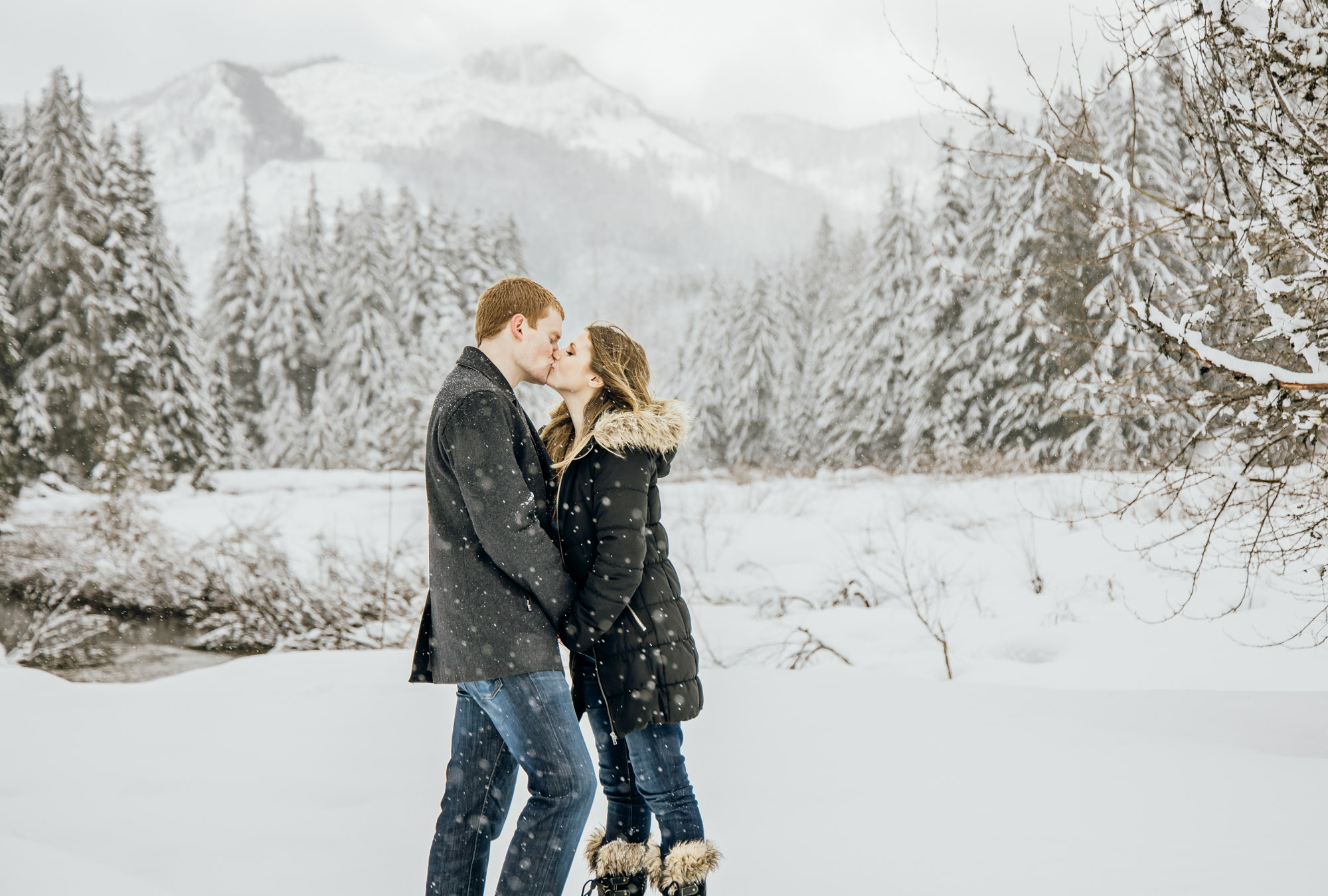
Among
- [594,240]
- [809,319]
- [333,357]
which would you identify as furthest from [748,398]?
[594,240]

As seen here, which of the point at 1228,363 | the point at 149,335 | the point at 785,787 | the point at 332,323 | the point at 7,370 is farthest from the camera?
the point at 332,323

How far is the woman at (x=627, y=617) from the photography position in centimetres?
232

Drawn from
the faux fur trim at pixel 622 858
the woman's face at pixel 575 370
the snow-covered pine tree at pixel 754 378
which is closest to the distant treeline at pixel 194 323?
the woman's face at pixel 575 370

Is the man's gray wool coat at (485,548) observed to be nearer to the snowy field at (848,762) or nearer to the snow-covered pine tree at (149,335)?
the snowy field at (848,762)

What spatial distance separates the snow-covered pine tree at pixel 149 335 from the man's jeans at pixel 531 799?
20282 millimetres

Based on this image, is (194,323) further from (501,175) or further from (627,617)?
(501,175)

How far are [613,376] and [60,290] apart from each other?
22999 mm

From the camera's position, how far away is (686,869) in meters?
2.43

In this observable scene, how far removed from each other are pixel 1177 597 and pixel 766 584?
4.13 metres

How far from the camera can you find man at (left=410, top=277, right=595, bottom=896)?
212 cm

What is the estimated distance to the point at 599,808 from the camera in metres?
3.75

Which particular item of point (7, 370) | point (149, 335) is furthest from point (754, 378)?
point (7, 370)

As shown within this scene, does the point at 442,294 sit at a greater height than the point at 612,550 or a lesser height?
greater

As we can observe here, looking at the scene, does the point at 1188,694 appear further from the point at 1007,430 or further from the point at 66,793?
the point at 1007,430
